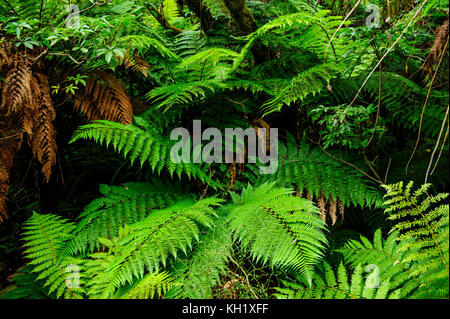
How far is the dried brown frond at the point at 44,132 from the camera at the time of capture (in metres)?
1.33

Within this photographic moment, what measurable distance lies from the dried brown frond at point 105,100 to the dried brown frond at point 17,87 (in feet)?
0.80

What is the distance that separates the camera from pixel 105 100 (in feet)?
4.99

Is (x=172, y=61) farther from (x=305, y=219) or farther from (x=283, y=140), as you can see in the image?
(x=305, y=219)

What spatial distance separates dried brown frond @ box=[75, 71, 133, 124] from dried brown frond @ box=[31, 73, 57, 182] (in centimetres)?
15

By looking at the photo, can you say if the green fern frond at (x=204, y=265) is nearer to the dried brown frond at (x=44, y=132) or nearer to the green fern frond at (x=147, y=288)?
the green fern frond at (x=147, y=288)

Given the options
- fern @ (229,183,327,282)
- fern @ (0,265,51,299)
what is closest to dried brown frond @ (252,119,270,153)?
fern @ (229,183,327,282)

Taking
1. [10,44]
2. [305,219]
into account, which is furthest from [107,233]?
[10,44]

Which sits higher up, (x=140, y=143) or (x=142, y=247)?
(x=140, y=143)

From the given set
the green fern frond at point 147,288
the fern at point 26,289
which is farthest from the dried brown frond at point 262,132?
the fern at point 26,289

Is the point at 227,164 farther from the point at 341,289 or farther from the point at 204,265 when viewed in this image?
the point at 341,289

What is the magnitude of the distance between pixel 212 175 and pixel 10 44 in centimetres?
126

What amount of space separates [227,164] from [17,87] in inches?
44.9

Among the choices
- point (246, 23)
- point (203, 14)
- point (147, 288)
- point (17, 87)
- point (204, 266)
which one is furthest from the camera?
point (203, 14)

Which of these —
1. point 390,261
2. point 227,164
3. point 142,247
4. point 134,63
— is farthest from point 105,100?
point 390,261
